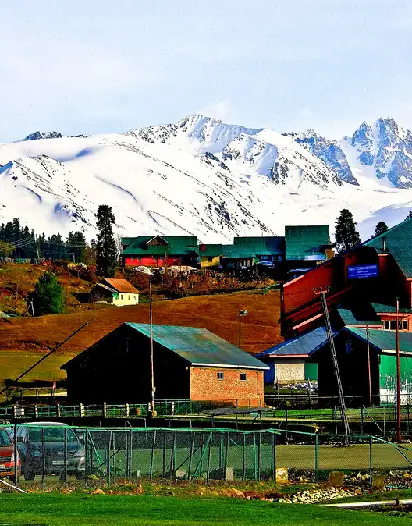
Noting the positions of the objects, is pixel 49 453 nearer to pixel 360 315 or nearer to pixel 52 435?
pixel 52 435

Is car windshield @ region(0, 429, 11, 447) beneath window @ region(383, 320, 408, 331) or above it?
beneath

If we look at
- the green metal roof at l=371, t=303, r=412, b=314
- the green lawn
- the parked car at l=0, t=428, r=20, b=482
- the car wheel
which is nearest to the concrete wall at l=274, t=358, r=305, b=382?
the green metal roof at l=371, t=303, r=412, b=314

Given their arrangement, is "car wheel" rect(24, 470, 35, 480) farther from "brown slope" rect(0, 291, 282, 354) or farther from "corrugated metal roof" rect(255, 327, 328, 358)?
"brown slope" rect(0, 291, 282, 354)

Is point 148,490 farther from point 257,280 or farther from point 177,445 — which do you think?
point 257,280

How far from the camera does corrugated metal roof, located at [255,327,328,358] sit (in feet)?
335

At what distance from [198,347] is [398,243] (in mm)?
40236

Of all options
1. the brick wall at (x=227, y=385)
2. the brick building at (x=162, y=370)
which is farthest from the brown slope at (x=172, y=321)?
the brick wall at (x=227, y=385)

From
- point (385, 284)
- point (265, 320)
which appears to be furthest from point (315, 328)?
point (265, 320)

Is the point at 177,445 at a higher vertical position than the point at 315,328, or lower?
lower

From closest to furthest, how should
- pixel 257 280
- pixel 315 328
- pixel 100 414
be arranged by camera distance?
pixel 100 414
pixel 315 328
pixel 257 280

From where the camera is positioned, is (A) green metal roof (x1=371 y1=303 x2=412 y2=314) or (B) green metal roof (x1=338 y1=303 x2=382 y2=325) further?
(A) green metal roof (x1=371 y1=303 x2=412 y2=314)

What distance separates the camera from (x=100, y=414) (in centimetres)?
6600

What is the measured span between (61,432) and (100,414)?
91.2 feet

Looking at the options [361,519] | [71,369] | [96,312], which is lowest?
[361,519]
